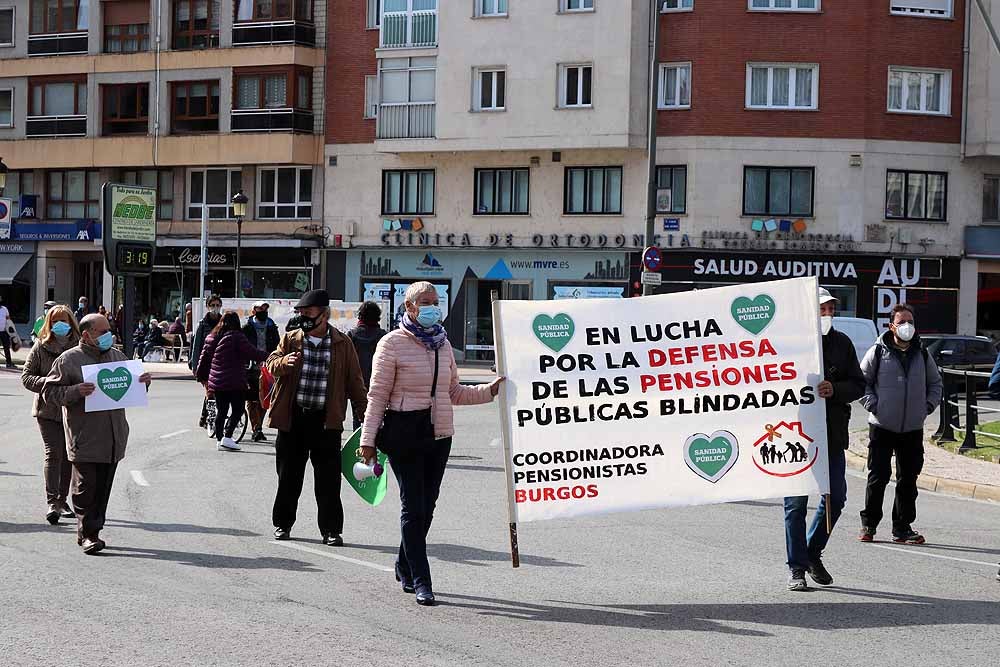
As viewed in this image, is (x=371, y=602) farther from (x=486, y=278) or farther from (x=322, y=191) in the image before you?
(x=322, y=191)

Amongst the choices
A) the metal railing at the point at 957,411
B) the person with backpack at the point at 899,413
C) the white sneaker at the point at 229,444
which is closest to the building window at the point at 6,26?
the white sneaker at the point at 229,444

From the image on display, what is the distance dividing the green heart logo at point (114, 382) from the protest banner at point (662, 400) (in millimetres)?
3202

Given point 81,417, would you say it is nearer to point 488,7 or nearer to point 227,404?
point 227,404

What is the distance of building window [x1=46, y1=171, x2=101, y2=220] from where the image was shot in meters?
44.8

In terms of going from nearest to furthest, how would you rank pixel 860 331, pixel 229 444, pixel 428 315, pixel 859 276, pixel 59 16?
pixel 428 315, pixel 229 444, pixel 860 331, pixel 859 276, pixel 59 16

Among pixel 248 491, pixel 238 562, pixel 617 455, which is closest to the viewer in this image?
pixel 617 455

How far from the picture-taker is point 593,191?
3894 centimetres

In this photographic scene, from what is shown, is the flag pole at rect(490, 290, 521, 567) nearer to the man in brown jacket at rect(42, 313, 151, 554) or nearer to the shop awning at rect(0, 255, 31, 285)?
the man in brown jacket at rect(42, 313, 151, 554)

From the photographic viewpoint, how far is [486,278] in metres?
40.1

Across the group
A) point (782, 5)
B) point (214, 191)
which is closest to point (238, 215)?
point (214, 191)

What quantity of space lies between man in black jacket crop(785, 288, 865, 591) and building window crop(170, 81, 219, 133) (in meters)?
36.3

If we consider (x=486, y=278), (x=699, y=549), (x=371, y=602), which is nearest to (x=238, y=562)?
(x=371, y=602)

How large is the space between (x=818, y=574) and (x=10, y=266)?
41673 mm

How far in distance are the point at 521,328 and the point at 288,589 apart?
2.17 meters
